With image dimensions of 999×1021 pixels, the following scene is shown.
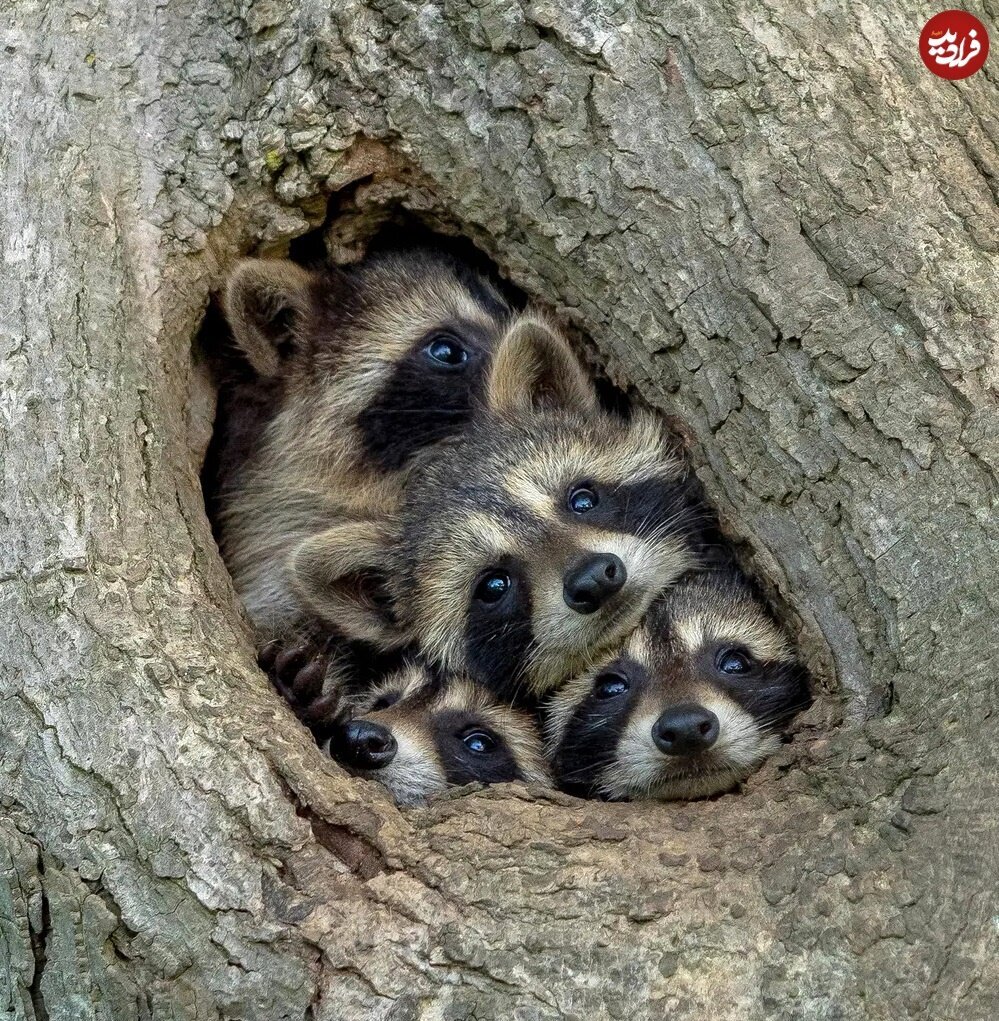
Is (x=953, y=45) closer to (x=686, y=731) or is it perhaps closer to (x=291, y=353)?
(x=686, y=731)

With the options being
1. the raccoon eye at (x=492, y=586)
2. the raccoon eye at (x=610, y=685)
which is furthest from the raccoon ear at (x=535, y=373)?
the raccoon eye at (x=610, y=685)

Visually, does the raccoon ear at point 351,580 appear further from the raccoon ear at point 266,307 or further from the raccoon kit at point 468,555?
the raccoon ear at point 266,307

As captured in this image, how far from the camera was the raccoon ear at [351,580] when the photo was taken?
4461mm

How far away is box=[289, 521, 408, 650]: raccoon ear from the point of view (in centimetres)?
446

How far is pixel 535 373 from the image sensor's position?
4434 millimetres

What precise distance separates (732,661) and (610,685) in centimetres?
42

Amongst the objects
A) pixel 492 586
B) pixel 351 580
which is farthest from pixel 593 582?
pixel 351 580

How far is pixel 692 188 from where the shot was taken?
3531 mm

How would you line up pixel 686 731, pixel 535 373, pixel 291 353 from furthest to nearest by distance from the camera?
pixel 291 353 < pixel 535 373 < pixel 686 731

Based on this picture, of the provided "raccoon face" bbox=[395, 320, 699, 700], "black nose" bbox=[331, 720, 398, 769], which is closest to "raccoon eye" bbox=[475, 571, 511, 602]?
"raccoon face" bbox=[395, 320, 699, 700]

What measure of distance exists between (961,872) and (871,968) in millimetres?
288

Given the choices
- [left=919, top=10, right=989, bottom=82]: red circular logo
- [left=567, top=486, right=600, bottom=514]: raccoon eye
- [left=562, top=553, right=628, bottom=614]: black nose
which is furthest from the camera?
[left=567, top=486, right=600, bottom=514]: raccoon eye

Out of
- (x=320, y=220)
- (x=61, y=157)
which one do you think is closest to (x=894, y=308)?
(x=320, y=220)

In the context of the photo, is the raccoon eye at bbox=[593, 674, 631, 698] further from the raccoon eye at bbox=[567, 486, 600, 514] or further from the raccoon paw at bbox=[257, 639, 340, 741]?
the raccoon paw at bbox=[257, 639, 340, 741]
